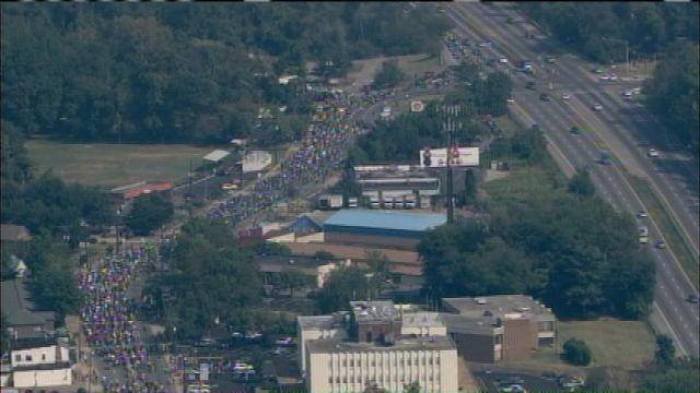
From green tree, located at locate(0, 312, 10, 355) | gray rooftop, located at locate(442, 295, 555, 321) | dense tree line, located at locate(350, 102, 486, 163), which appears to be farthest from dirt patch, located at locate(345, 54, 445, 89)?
green tree, located at locate(0, 312, 10, 355)

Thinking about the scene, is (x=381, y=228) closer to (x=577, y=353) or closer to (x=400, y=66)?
(x=577, y=353)

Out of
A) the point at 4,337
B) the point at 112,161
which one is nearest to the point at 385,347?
the point at 4,337

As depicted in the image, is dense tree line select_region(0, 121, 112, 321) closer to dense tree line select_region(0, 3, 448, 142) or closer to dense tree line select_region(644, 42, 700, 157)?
dense tree line select_region(0, 3, 448, 142)

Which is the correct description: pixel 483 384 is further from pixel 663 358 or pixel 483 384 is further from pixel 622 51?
pixel 622 51

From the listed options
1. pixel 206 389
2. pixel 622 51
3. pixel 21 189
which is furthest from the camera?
pixel 622 51

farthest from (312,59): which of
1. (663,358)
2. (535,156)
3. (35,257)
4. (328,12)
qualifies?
(663,358)

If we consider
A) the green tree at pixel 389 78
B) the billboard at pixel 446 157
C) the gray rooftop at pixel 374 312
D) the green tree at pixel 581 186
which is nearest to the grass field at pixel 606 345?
the gray rooftop at pixel 374 312
